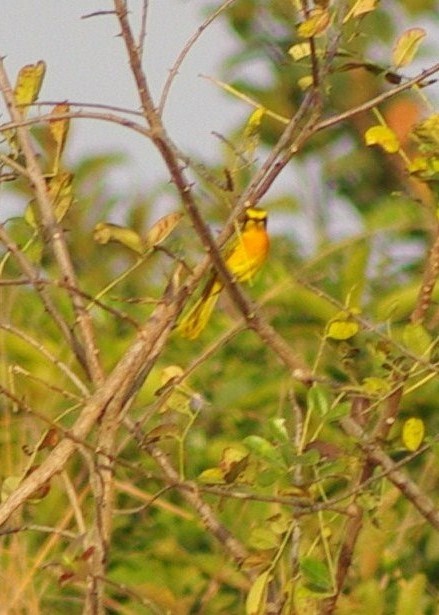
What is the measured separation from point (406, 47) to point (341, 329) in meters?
0.31

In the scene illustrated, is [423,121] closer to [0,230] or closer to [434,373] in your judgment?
[434,373]

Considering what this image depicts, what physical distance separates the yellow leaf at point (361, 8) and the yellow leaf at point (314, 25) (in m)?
0.07

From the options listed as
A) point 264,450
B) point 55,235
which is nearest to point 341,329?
point 264,450

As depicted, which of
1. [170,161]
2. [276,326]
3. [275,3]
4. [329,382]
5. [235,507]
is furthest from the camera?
[275,3]

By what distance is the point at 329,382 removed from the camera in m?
1.76

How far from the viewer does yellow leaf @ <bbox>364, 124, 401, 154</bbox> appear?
71.6 inches

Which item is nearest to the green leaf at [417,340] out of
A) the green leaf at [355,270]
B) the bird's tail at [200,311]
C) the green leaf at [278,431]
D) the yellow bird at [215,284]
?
the green leaf at [278,431]

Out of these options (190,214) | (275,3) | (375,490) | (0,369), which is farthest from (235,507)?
(275,3)

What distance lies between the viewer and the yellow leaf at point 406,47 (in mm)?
1793

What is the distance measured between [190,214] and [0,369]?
74.4 inches

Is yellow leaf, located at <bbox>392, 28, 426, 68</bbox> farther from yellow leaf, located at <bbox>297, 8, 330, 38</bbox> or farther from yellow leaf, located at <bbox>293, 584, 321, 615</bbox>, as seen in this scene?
yellow leaf, located at <bbox>293, 584, 321, 615</bbox>

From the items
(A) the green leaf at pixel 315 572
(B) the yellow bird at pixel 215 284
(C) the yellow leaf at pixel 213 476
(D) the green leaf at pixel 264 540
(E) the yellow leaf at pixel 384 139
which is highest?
(E) the yellow leaf at pixel 384 139

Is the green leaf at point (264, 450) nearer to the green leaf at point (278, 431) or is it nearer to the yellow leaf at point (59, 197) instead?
the green leaf at point (278, 431)

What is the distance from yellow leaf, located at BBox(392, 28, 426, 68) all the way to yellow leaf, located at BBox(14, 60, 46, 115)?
37 centimetres
